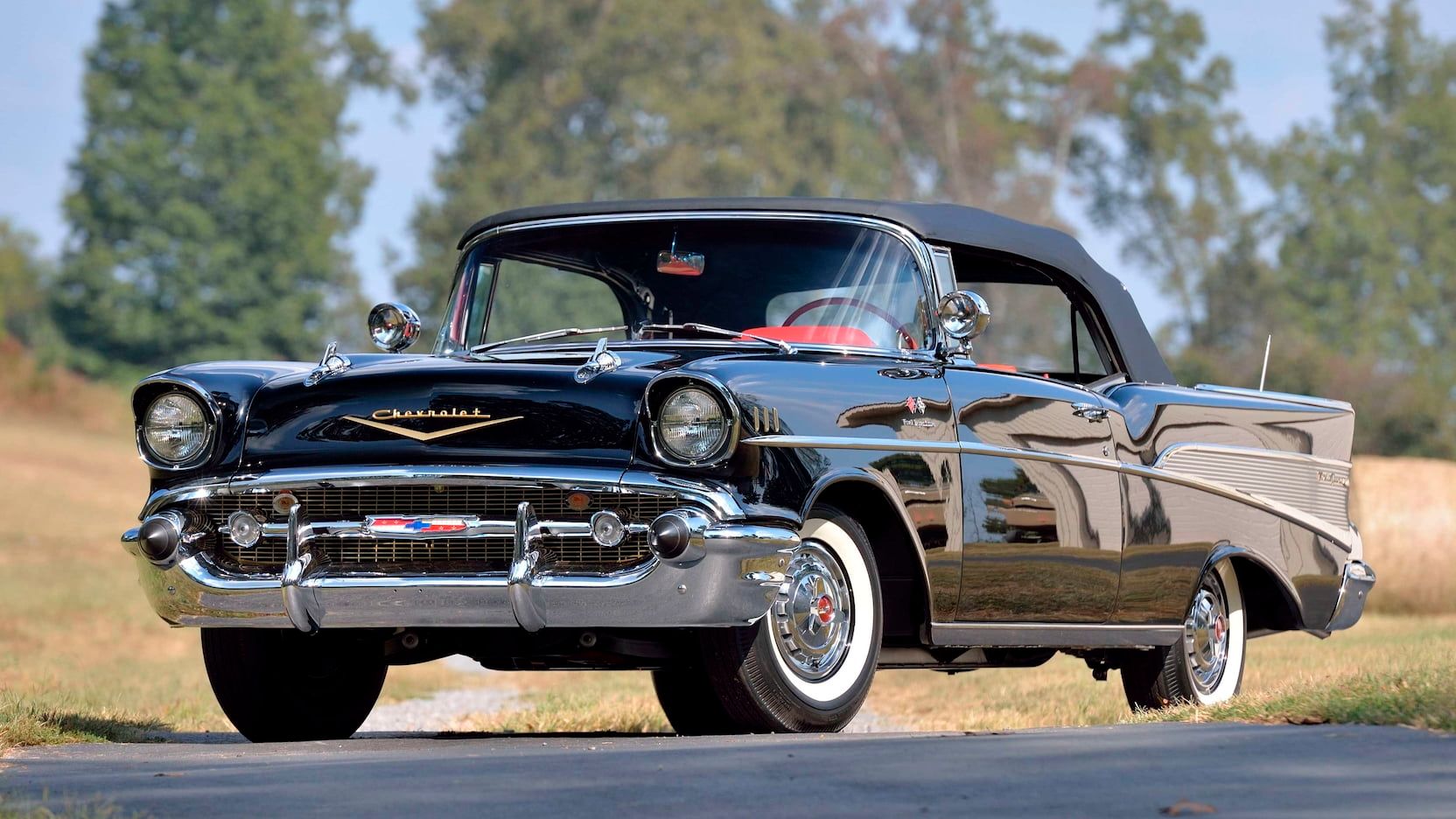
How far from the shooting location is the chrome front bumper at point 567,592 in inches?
235

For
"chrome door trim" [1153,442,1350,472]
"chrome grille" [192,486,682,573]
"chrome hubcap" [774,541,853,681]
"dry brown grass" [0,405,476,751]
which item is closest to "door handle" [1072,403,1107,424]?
"chrome door trim" [1153,442,1350,472]

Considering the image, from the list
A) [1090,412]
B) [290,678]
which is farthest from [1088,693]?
[290,678]

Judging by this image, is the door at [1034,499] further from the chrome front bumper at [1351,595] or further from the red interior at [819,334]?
the chrome front bumper at [1351,595]

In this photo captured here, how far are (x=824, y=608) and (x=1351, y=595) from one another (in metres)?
3.55

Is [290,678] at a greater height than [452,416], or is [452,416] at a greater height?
[452,416]

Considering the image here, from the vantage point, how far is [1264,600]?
9.05m

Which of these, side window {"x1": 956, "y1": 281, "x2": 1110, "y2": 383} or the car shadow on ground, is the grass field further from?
side window {"x1": 956, "y1": 281, "x2": 1110, "y2": 383}

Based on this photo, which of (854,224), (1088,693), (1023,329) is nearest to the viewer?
(854,224)

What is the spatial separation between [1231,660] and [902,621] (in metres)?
2.31

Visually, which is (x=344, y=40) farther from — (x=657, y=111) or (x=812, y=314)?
(x=812, y=314)

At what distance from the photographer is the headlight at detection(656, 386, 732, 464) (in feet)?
20.0

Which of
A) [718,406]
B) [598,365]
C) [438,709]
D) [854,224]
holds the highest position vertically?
[854,224]

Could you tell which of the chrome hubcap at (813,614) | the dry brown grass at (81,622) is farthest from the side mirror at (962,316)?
the dry brown grass at (81,622)

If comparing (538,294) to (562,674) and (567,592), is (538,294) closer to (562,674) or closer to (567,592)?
(567,592)
